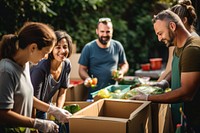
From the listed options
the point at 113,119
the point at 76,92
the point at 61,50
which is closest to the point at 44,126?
the point at 113,119

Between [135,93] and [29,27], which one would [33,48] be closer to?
[29,27]

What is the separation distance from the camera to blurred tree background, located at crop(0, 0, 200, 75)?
540 centimetres

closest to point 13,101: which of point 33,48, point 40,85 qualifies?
point 33,48

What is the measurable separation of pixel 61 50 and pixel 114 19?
5275 mm

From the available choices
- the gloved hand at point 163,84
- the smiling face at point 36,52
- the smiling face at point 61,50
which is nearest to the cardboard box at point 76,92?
the smiling face at point 61,50

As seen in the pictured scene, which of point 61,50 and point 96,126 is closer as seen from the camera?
point 96,126

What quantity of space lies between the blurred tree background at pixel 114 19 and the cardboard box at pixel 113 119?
260cm

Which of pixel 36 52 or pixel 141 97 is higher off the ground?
pixel 36 52

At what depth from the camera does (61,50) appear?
9.36 feet

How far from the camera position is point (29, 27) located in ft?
6.13

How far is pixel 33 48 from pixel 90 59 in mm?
2305

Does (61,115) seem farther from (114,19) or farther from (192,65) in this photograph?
(114,19)

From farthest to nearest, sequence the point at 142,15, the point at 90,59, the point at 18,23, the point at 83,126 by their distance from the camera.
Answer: the point at 142,15 < the point at 18,23 < the point at 90,59 < the point at 83,126

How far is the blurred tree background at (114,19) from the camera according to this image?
540 cm
